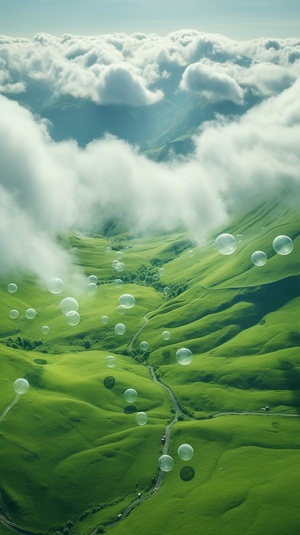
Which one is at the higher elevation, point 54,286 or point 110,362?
point 54,286

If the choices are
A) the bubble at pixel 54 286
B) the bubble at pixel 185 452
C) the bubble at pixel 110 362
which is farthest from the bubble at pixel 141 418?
the bubble at pixel 110 362

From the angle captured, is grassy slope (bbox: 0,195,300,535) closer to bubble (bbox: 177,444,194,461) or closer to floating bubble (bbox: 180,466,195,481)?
floating bubble (bbox: 180,466,195,481)

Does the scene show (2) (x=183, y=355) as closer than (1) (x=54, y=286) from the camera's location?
No

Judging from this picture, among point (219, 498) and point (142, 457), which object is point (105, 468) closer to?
point (142, 457)

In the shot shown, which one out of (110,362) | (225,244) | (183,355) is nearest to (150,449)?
(183,355)

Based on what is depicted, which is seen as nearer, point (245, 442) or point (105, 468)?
point (105, 468)

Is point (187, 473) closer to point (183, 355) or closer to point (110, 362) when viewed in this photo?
point (183, 355)

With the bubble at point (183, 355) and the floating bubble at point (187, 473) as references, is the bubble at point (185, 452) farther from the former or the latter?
the bubble at point (183, 355)

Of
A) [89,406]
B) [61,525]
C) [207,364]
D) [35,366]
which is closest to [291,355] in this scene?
[207,364]
